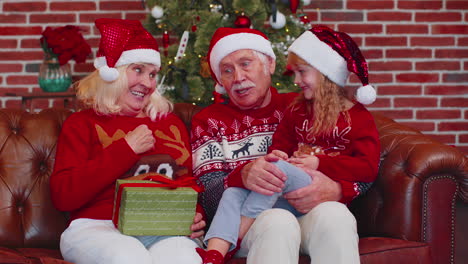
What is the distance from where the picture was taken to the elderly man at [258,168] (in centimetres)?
175

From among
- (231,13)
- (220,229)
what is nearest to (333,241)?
(220,229)

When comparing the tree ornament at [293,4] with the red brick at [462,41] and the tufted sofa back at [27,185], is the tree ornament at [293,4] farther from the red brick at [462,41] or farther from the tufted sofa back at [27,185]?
the tufted sofa back at [27,185]

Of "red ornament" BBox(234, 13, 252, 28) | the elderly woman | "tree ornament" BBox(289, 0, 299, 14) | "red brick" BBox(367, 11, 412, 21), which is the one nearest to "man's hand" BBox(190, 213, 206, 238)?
the elderly woman

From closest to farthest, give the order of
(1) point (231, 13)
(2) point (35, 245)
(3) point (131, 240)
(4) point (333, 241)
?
(4) point (333, 241) → (3) point (131, 240) → (2) point (35, 245) → (1) point (231, 13)

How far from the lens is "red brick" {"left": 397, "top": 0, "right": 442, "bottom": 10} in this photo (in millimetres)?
4082

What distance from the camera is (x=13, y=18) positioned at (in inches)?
161

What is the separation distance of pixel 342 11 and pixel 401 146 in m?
2.22

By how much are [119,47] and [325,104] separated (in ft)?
2.88

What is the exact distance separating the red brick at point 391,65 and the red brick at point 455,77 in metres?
0.28

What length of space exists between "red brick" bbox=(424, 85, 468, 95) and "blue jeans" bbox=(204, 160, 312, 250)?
98.4 inches

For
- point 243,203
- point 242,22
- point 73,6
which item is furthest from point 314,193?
point 73,6

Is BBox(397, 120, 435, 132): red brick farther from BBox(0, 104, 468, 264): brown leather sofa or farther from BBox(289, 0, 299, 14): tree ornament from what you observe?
BBox(0, 104, 468, 264): brown leather sofa

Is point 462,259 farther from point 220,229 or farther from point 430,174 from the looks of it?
point 220,229

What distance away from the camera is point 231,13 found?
342cm
